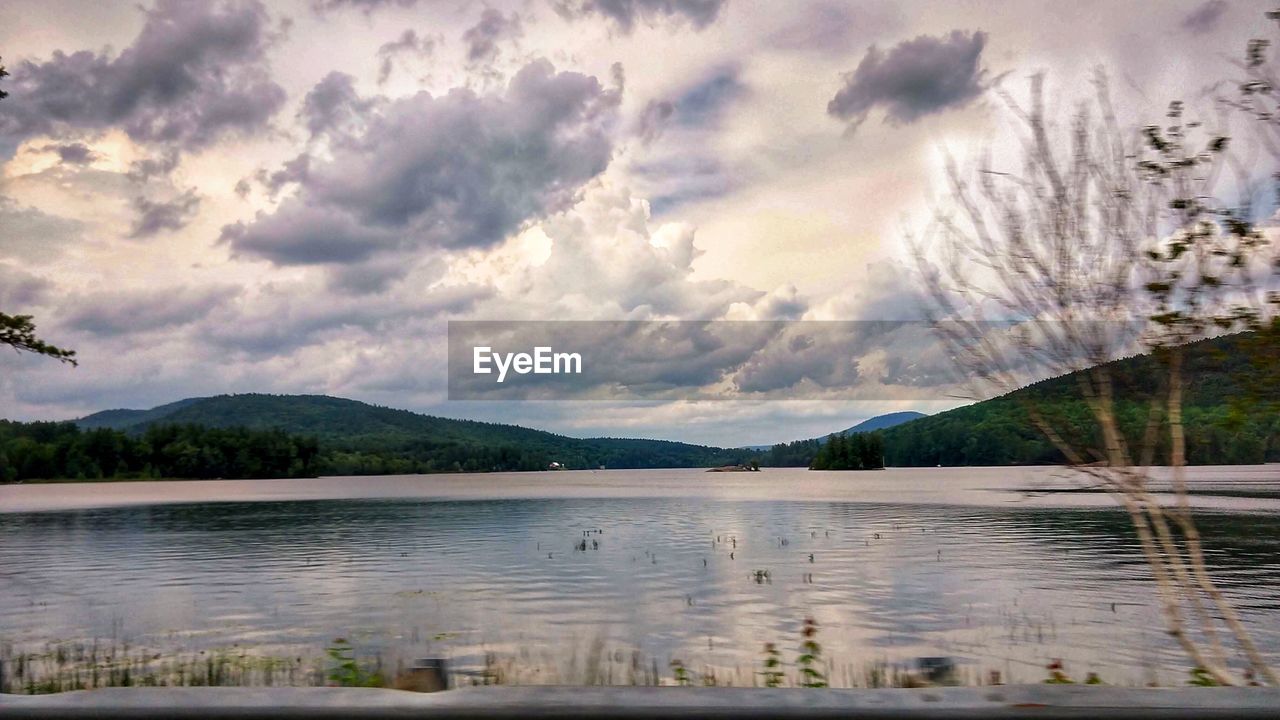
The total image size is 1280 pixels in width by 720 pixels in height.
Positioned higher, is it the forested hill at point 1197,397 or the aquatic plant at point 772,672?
the forested hill at point 1197,397

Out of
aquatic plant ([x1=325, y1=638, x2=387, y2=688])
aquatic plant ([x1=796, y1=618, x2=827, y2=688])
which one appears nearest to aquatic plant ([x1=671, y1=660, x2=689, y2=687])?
aquatic plant ([x1=796, y1=618, x2=827, y2=688])

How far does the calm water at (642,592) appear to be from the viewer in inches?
888

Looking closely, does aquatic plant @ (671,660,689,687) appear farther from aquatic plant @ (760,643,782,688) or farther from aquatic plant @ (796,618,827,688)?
aquatic plant @ (796,618,827,688)

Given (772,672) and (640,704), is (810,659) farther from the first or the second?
(640,704)

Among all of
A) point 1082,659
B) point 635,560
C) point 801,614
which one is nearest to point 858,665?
point 1082,659

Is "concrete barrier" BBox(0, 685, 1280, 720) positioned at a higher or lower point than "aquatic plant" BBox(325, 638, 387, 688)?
higher

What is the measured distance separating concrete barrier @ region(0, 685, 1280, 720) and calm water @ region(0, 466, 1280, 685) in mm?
11708

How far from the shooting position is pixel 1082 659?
21.5m

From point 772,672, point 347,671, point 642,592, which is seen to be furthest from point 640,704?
point 642,592

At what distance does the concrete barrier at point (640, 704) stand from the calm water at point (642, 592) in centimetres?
1171

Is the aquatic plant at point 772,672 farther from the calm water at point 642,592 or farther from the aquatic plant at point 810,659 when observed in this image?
the calm water at point 642,592

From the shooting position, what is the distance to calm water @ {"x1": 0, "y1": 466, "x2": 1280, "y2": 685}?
22.6 metres

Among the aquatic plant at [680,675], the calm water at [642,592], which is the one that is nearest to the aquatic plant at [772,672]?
the aquatic plant at [680,675]

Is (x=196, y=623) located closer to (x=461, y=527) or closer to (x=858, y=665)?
(x=858, y=665)
